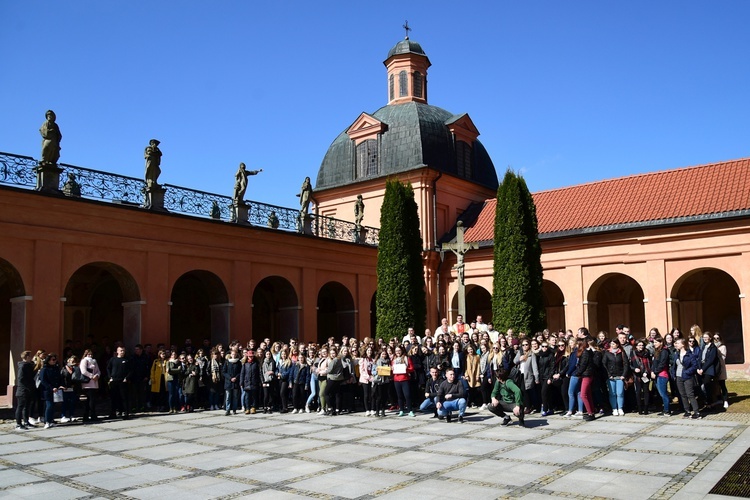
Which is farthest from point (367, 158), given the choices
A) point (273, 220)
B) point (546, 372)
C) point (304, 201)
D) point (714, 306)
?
point (546, 372)

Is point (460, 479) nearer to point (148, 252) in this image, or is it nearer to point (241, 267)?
point (148, 252)

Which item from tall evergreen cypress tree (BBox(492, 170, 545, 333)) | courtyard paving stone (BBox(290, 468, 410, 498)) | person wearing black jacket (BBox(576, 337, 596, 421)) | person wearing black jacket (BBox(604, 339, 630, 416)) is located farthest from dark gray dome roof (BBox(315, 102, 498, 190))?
courtyard paving stone (BBox(290, 468, 410, 498))

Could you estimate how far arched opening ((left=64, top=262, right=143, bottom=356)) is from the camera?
19781 mm

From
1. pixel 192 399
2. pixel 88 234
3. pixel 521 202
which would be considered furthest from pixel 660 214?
pixel 88 234

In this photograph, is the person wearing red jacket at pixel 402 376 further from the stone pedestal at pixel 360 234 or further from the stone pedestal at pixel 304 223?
the stone pedestal at pixel 360 234

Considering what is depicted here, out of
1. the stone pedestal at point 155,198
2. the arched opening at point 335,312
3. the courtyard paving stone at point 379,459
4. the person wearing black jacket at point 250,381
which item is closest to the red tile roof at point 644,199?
the arched opening at point 335,312

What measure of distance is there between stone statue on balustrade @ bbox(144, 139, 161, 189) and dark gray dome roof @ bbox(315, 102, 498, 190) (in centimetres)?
1309

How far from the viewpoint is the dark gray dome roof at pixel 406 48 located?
36.2 m

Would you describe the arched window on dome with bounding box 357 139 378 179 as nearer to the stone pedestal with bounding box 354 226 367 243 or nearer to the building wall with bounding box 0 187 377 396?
the stone pedestal with bounding box 354 226 367 243

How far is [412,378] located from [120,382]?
670 centimetres

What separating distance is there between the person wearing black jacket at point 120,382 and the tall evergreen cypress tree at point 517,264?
11785mm

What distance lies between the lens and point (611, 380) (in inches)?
580

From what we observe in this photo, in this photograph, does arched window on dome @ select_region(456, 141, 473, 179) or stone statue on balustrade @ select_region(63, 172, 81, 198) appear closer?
stone statue on balustrade @ select_region(63, 172, 81, 198)

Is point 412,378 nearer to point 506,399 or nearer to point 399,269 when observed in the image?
point 506,399
